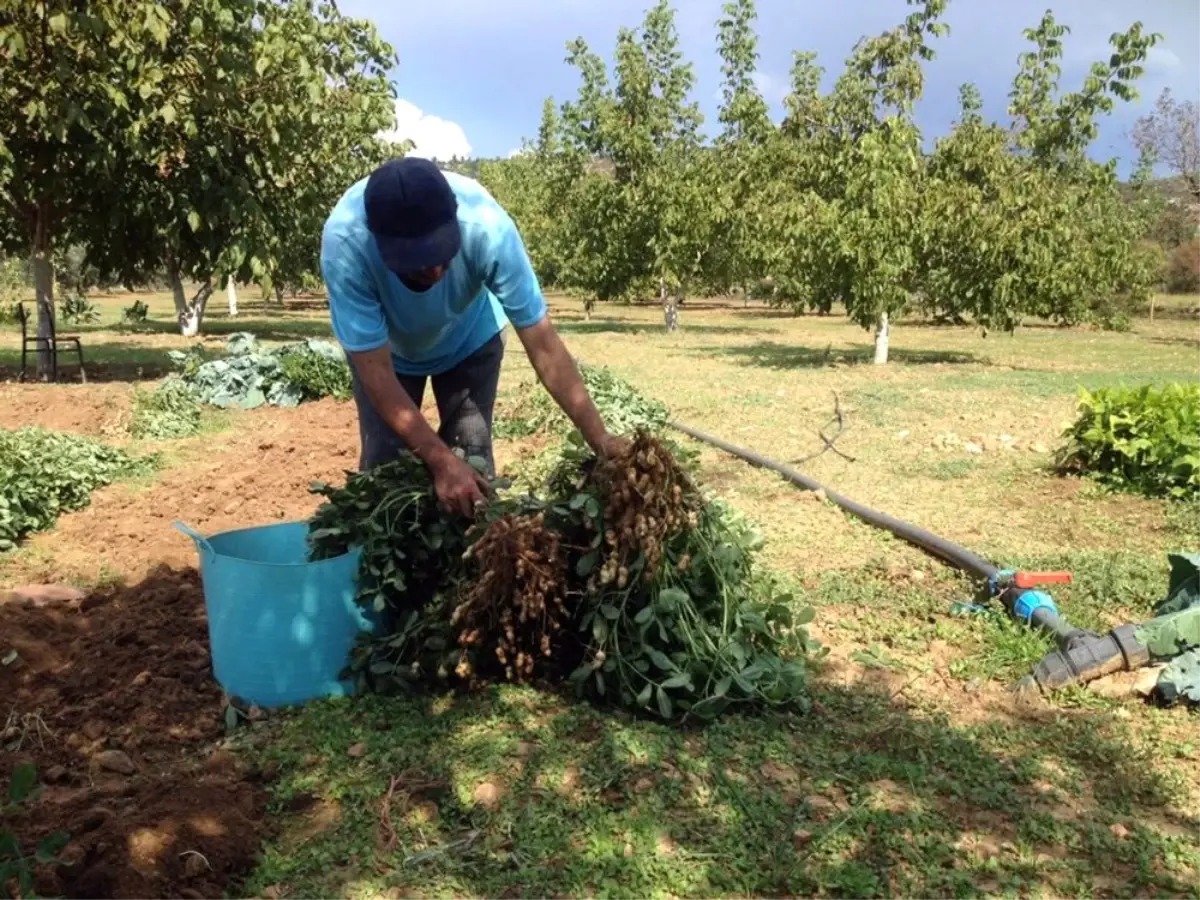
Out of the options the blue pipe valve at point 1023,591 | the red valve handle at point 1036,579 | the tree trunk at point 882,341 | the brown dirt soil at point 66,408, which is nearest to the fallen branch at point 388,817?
the blue pipe valve at point 1023,591

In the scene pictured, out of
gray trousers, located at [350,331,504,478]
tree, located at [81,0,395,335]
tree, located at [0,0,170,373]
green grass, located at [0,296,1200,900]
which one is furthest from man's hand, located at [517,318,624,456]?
tree, located at [81,0,395,335]

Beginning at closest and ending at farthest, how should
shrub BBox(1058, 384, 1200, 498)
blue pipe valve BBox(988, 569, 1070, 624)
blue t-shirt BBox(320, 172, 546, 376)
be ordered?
blue t-shirt BBox(320, 172, 546, 376), blue pipe valve BBox(988, 569, 1070, 624), shrub BBox(1058, 384, 1200, 498)

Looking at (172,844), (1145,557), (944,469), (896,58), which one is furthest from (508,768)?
(896,58)

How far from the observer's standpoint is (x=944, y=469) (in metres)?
6.91

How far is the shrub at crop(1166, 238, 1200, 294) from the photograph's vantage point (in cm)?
3775

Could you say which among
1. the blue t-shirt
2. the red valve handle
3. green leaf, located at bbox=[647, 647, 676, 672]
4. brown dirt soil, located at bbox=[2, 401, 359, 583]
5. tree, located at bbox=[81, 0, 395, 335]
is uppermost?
tree, located at bbox=[81, 0, 395, 335]

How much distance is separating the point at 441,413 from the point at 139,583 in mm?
1866

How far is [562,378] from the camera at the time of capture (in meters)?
3.00

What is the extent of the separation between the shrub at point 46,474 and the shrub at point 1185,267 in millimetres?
39816

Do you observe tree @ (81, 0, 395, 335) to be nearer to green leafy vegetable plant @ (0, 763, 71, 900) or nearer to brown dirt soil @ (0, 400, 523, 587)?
brown dirt soil @ (0, 400, 523, 587)

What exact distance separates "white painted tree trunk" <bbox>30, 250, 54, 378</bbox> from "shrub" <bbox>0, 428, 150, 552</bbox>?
5934mm

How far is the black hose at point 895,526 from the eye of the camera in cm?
441

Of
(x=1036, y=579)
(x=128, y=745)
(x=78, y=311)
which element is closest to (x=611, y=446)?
(x=128, y=745)

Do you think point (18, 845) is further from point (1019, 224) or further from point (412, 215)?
point (1019, 224)
